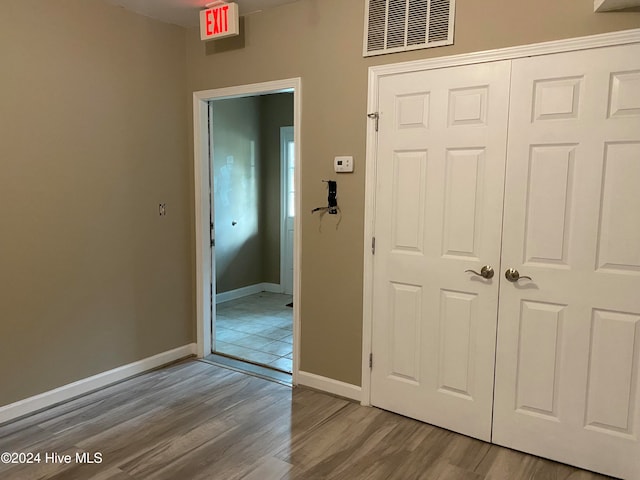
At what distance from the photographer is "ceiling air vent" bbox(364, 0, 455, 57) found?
256 cm

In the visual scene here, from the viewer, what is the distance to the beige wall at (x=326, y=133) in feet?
9.55

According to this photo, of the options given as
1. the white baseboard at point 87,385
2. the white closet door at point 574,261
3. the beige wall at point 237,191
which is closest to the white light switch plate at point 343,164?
the white closet door at point 574,261

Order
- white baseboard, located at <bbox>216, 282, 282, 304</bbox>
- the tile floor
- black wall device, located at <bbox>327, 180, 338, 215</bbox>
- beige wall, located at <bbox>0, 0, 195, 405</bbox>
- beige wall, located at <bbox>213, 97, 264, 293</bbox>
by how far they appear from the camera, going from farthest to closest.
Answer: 1. white baseboard, located at <bbox>216, 282, 282, 304</bbox>
2. beige wall, located at <bbox>213, 97, 264, 293</bbox>
3. the tile floor
4. black wall device, located at <bbox>327, 180, 338, 215</bbox>
5. beige wall, located at <bbox>0, 0, 195, 405</bbox>

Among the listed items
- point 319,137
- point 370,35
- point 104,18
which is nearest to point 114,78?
point 104,18

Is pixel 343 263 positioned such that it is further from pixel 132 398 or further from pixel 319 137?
pixel 132 398

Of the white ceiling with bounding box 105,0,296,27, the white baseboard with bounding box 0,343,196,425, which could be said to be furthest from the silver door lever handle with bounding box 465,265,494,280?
the white baseboard with bounding box 0,343,196,425

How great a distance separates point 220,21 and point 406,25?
1.27 meters

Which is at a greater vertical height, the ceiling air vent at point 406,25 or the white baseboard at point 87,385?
the ceiling air vent at point 406,25

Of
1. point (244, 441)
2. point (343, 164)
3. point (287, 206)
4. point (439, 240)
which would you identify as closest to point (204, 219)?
point (343, 164)

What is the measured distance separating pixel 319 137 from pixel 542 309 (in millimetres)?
1709

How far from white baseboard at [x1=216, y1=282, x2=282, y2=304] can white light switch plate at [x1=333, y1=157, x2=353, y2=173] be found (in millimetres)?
3132

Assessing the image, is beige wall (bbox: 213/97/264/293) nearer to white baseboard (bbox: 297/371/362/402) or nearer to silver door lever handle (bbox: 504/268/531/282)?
white baseboard (bbox: 297/371/362/402)

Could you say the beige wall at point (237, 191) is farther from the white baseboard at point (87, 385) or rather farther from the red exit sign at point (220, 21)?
the red exit sign at point (220, 21)

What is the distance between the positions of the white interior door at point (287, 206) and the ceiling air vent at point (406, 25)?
311cm
